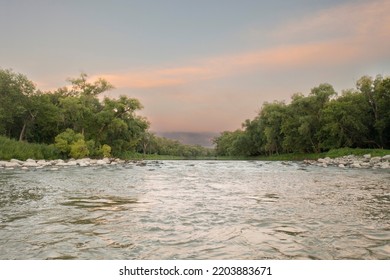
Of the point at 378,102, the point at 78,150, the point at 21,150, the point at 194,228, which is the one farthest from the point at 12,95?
the point at 378,102

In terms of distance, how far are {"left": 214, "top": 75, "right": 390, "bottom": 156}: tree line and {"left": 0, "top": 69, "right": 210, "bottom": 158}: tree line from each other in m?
24.3

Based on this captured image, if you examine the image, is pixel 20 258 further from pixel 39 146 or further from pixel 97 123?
pixel 97 123

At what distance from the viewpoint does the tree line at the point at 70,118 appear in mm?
34094

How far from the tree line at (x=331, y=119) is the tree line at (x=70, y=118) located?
79.6 feet

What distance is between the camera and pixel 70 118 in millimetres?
44188

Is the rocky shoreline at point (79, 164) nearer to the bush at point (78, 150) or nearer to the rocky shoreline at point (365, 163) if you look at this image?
the rocky shoreline at point (365, 163)

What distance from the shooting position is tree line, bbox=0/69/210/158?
34094 mm

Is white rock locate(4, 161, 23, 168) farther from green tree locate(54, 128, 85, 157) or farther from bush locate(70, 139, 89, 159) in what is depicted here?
bush locate(70, 139, 89, 159)

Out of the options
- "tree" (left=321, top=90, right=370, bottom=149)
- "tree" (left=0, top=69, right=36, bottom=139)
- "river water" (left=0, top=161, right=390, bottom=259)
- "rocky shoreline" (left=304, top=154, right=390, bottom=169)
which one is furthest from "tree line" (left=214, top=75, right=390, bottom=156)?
"tree" (left=0, top=69, right=36, bottom=139)

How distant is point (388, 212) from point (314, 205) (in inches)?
53.5

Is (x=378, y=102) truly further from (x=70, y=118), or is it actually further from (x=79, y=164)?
(x=70, y=118)

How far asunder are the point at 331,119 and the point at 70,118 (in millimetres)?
35177

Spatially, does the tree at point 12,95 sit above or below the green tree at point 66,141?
above

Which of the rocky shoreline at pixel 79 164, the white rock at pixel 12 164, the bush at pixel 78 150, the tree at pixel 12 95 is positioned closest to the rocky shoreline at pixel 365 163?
the rocky shoreline at pixel 79 164
